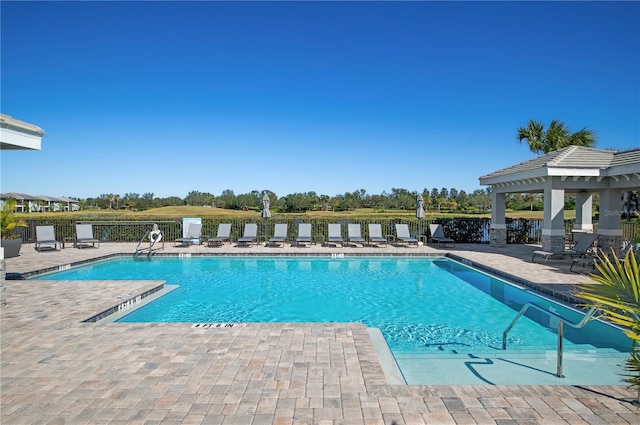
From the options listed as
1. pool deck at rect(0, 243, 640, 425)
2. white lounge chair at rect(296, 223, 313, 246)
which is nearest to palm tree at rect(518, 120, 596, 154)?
white lounge chair at rect(296, 223, 313, 246)

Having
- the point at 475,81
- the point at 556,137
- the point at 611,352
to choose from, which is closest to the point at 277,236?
the point at 611,352

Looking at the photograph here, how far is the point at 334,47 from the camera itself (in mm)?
18250

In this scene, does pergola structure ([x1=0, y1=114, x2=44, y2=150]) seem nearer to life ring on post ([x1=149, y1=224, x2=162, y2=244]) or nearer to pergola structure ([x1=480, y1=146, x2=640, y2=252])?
life ring on post ([x1=149, y1=224, x2=162, y2=244])

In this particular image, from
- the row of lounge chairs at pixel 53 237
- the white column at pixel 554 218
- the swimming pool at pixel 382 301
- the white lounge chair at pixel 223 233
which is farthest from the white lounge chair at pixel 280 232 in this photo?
the white column at pixel 554 218

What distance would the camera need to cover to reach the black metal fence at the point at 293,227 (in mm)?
17453

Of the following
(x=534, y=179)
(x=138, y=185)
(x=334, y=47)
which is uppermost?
(x=334, y=47)

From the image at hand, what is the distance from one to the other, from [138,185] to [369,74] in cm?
3459

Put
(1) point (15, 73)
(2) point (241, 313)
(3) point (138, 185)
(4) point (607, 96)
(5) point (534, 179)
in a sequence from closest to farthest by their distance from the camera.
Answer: (2) point (241, 313) → (5) point (534, 179) → (1) point (15, 73) → (4) point (607, 96) → (3) point (138, 185)

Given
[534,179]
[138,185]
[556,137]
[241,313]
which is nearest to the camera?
[241,313]

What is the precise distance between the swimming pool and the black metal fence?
443 cm

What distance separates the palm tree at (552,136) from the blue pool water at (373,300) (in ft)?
39.4

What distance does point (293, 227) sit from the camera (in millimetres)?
17984

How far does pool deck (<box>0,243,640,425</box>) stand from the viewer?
295cm

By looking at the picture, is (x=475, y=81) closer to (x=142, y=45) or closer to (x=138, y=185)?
(x=142, y=45)
